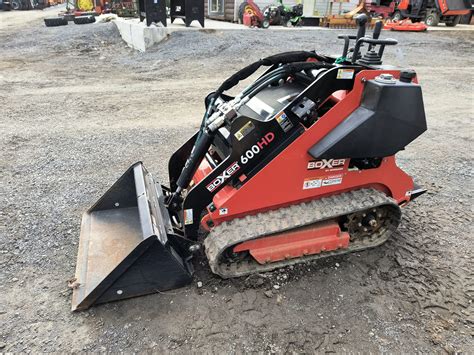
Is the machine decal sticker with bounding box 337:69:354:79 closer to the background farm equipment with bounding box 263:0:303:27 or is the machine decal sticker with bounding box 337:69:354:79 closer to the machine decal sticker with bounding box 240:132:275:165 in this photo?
the machine decal sticker with bounding box 240:132:275:165

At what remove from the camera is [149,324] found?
8.71 ft

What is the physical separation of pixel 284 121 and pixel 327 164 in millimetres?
523

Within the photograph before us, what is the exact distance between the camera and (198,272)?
122 inches

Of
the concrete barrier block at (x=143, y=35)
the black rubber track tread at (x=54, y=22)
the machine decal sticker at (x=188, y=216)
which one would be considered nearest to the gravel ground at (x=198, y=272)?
the machine decal sticker at (x=188, y=216)

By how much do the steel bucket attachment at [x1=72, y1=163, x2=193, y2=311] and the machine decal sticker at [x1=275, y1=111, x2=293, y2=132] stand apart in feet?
4.01

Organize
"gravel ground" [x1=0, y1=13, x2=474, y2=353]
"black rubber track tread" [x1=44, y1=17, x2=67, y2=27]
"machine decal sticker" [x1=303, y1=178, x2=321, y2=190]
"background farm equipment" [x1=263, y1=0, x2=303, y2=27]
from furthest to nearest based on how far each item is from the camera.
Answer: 1. "black rubber track tread" [x1=44, y1=17, x2=67, y2=27]
2. "background farm equipment" [x1=263, y1=0, x2=303, y2=27]
3. "machine decal sticker" [x1=303, y1=178, x2=321, y2=190]
4. "gravel ground" [x1=0, y1=13, x2=474, y2=353]

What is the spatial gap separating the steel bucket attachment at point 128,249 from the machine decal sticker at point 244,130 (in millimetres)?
936

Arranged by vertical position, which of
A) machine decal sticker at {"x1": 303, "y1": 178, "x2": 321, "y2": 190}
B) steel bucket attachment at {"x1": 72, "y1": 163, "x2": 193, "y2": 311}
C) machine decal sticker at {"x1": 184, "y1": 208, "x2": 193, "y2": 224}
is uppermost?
machine decal sticker at {"x1": 303, "y1": 178, "x2": 321, "y2": 190}

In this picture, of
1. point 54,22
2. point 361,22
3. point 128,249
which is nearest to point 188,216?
point 128,249

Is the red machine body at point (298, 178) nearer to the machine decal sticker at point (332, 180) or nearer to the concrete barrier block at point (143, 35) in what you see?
the machine decal sticker at point (332, 180)

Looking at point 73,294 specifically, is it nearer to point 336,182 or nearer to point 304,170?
point 304,170

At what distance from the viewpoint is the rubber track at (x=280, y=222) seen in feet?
9.29

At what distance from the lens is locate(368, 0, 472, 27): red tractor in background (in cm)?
1947

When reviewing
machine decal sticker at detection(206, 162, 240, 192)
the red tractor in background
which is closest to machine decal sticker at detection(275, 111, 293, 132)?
machine decal sticker at detection(206, 162, 240, 192)
